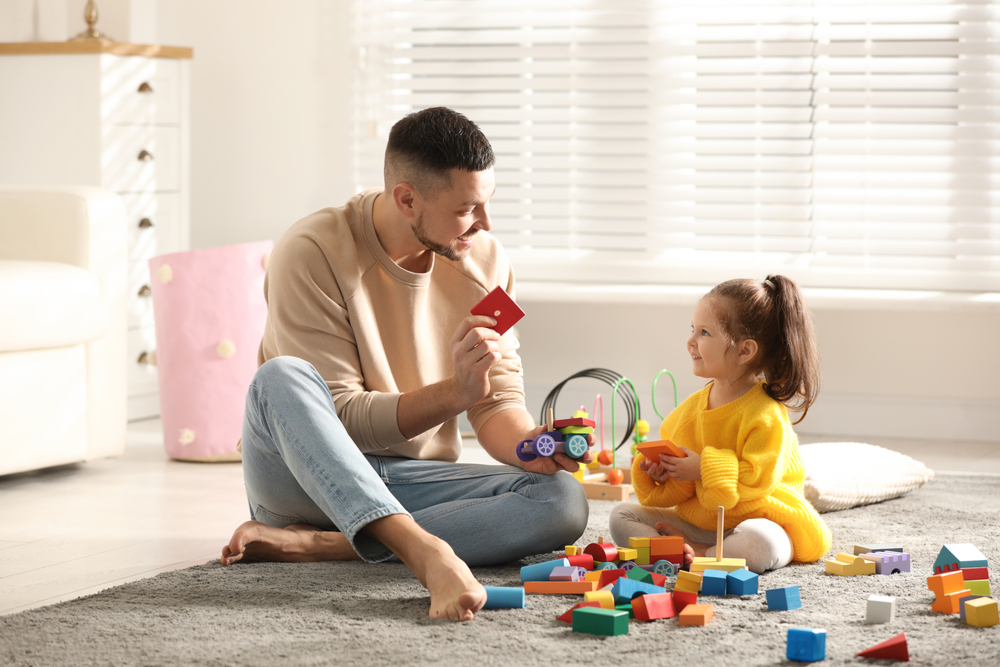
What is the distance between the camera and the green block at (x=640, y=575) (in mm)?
1669

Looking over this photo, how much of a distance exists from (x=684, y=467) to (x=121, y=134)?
7.72 feet

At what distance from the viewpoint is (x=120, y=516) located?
2.34m

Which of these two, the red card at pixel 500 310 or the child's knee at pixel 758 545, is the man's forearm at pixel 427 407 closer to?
the red card at pixel 500 310

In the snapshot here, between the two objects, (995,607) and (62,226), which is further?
(62,226)

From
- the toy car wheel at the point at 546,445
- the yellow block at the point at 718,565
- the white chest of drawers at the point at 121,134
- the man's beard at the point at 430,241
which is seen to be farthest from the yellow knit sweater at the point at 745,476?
the white chest of drawers at the point at 121,134

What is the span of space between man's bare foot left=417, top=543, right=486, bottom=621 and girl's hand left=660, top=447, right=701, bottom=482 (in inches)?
18.5

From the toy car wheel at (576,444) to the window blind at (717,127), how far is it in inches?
74.5

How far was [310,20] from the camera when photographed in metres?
3.85

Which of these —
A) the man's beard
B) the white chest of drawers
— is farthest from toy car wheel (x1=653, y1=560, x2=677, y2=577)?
the white chest of drawers

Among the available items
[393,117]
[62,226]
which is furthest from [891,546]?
[393,117]

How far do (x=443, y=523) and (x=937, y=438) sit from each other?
2112 millimetres

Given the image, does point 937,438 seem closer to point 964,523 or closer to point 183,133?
point 964,523

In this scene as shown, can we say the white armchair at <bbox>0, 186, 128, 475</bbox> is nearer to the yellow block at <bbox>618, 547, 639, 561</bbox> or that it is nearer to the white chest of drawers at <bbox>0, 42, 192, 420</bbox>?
the white chest of drawers at <bbox>0, 42, 192, 420</bbox>

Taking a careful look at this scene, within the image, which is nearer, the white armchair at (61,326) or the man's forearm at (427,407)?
the man's forearm at (427,407)
